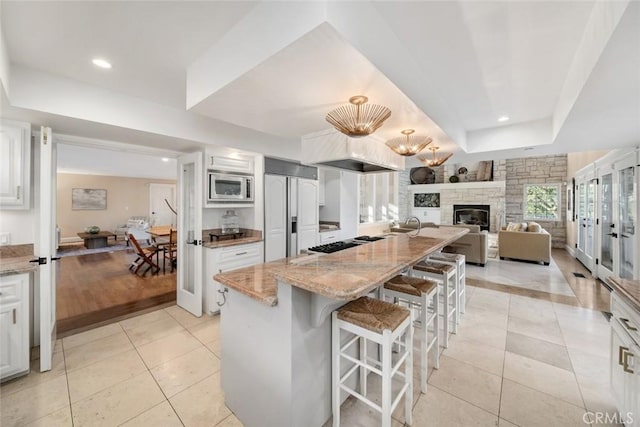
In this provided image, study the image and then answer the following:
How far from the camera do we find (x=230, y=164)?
11.1 ft

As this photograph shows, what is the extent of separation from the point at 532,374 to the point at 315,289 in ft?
7.21

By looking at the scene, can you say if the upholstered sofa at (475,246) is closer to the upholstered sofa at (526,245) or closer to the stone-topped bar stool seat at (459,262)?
the upholstered sofa at (526,245)

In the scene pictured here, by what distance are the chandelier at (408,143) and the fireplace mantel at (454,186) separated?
7.53 metres

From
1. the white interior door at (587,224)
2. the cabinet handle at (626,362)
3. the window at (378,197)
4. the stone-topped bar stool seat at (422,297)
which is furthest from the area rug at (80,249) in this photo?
the white interior door at (587,224)

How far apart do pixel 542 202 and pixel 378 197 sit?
18.0ft

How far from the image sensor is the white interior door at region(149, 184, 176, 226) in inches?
385

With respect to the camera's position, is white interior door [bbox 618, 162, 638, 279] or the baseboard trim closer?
white interior door [bbox 618, 162, 638, 279]

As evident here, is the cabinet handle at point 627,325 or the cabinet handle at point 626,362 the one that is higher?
the cabinet handle at point 627,325

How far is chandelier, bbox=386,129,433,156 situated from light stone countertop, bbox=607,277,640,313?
179 cm

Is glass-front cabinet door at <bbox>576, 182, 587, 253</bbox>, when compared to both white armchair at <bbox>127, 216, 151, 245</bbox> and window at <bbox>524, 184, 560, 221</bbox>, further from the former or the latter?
white armchair at <bbox>127, 216, 151, 245</bbox>

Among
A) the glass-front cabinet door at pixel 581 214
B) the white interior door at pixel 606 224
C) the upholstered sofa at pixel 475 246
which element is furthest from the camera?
the glass-front cabinet door at pixel 581 214

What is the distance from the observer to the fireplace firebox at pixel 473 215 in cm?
892

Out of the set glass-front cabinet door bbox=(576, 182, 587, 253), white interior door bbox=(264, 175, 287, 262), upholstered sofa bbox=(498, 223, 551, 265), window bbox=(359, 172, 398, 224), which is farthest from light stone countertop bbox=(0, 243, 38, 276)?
glass-front cabinet door bbox=(576, 182, 587, 253)

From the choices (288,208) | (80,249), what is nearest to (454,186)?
(288,208)
